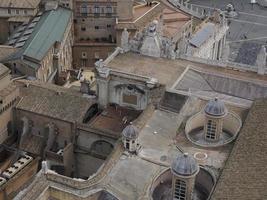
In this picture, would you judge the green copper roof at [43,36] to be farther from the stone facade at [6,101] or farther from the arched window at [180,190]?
the arched window at [180,190]

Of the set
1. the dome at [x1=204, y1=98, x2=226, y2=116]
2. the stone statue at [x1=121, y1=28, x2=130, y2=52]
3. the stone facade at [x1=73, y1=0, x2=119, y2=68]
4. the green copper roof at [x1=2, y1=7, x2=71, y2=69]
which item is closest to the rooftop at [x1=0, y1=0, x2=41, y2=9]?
the green copper roof at [x1=2, y1=7, x2=71, y2=69]

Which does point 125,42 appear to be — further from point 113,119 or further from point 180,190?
point 180,190

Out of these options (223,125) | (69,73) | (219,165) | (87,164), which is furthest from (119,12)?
(219,165)

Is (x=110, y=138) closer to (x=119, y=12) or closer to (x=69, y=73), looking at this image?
(x=69, y=73)

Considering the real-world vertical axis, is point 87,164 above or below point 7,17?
below

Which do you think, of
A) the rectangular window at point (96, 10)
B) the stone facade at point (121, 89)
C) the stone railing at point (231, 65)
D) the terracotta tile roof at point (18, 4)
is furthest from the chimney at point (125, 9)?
the stone facade at point (121, 89)
